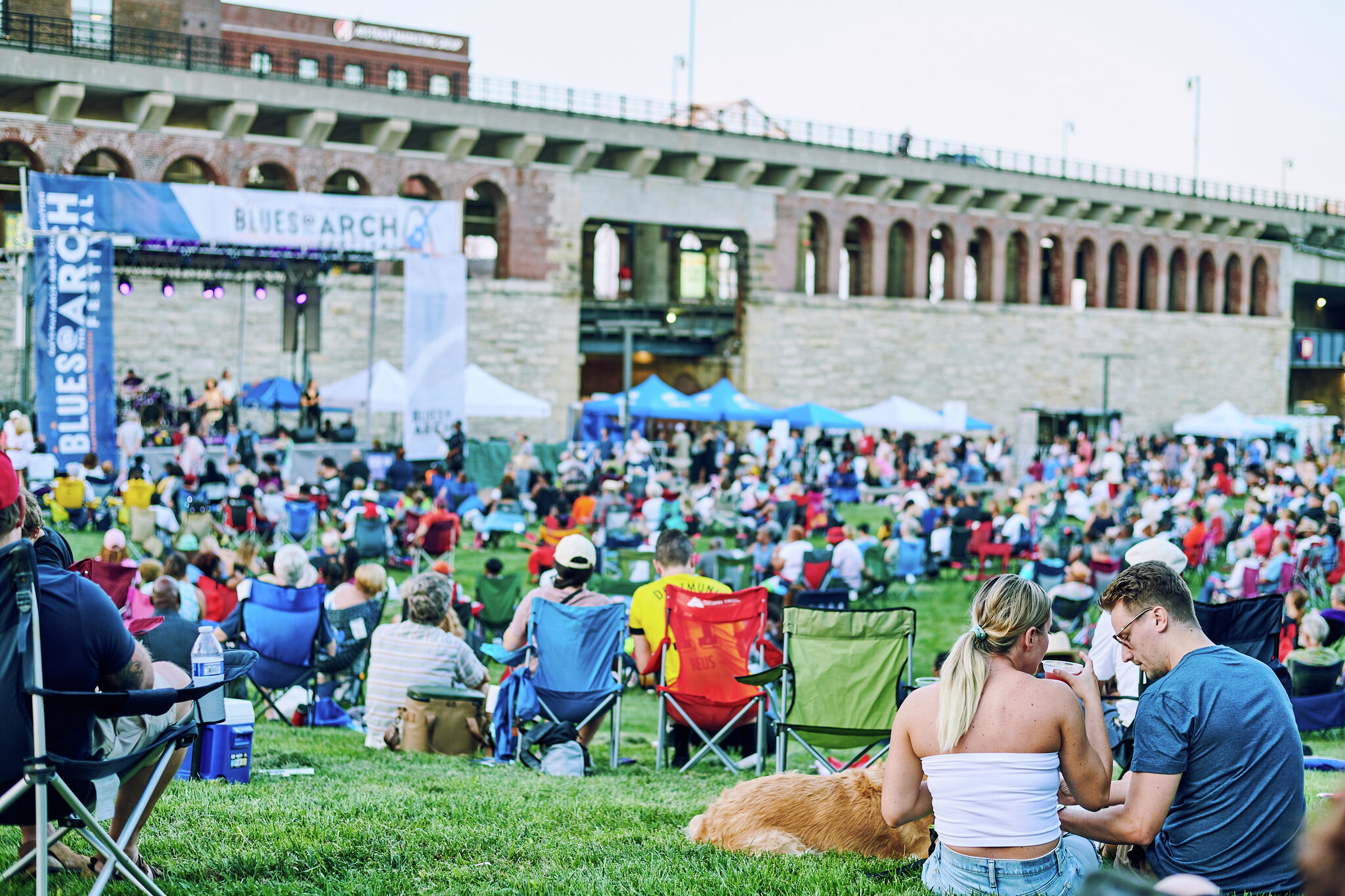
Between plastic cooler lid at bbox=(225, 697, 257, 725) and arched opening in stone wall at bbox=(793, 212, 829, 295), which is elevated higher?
arched opening in stone wall at bbox=(793, 212, 829, 295)

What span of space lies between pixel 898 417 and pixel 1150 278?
20981 millimetres

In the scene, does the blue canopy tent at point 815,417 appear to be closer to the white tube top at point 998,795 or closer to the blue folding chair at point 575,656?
the blue folding chair at point 575,656

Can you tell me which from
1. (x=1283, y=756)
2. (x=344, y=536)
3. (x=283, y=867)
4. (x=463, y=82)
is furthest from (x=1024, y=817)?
(x=463, y=82)

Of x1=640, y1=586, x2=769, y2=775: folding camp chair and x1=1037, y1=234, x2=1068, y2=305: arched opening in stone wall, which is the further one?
x1=1037, y1=234, x2=1068, y2=305: arched opening in stone wall

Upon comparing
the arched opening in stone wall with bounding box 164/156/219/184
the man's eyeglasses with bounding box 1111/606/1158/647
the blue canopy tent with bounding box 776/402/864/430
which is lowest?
the blue canopy tent with bounding box 776/402/864/430

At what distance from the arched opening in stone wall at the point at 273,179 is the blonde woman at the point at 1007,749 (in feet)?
85.8

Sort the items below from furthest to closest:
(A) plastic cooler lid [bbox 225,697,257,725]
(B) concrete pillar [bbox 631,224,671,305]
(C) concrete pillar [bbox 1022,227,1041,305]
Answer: (C) concrete pillar [bbox 1022,227,1041,305], (B) concrete pillar [bbox 631,224,671,305], (A) plastic cooler lid [bbox 225,697,257,725]

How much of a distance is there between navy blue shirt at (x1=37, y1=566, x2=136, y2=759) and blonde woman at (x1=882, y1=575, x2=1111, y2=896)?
2.11 meters

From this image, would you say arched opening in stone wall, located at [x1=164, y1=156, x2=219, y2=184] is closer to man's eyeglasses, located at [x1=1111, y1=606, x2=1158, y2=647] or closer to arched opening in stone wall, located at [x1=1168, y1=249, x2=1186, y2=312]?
man's eyeglasses, located at [x1=1111, y1=606, x2=1158, y2=647]

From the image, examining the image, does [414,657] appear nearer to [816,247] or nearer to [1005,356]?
[816,247]

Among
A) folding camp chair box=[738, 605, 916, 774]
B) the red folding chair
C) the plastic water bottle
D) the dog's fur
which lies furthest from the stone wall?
the plastic water bottle

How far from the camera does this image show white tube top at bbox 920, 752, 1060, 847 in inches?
122

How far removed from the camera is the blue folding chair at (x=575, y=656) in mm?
6414

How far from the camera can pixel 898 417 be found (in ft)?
84.1
